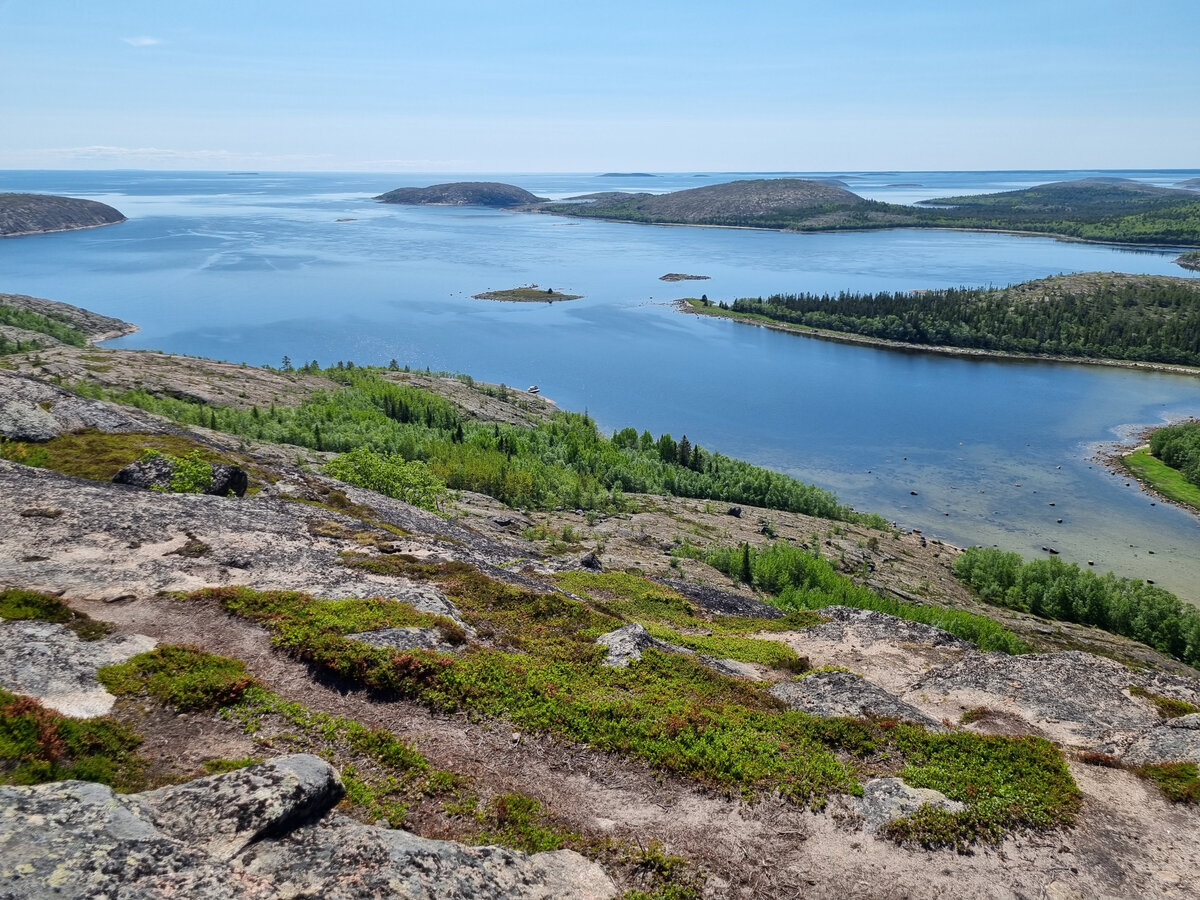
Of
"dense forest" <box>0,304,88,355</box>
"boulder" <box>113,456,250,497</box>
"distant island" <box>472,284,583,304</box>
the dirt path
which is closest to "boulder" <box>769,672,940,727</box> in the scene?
the dirt path

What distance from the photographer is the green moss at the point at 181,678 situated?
16.3 metres

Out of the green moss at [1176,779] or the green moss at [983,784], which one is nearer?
the green moss at [983,784]

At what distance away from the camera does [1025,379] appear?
439 ft

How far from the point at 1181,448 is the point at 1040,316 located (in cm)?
8325

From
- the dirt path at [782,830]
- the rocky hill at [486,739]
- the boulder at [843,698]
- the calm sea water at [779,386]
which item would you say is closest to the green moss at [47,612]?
the rocky hill at [486,739]

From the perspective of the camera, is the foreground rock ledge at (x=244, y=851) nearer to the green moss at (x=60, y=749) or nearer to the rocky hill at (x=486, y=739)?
the rocky hill at (x=486, y=739)

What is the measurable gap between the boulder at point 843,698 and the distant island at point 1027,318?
15221 cm

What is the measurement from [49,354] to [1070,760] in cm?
10009

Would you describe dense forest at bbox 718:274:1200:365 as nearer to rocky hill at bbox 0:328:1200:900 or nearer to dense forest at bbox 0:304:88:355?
dense forest at bbox 0:304:88:355

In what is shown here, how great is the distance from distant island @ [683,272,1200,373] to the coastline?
0.33 m

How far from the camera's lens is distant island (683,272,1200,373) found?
146 metres

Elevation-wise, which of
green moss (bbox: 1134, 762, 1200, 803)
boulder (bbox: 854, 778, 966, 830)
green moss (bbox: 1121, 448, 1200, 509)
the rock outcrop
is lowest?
green moss (bbox: 1121, 448, 1200, 509)

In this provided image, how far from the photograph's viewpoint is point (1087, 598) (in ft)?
181

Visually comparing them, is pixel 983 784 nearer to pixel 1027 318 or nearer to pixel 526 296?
pixel 1027 318
